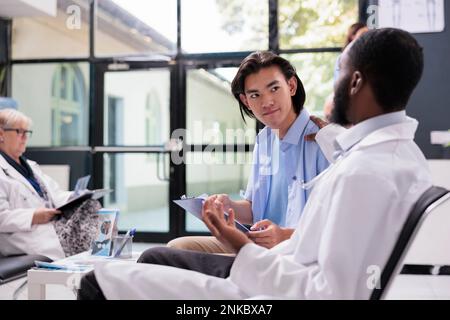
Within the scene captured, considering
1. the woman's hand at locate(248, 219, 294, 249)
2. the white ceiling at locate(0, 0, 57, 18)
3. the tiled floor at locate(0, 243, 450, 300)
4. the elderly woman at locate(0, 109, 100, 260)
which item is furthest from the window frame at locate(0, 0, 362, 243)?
the woman's hand at locate(248, 219, 294, 249)

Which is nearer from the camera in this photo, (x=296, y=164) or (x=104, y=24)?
(x=296, y=164)

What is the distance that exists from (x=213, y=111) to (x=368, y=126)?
427cm

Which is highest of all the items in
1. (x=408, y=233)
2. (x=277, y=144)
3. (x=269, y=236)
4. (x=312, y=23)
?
(x=312, y=23)

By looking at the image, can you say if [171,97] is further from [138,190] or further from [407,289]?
[407,289]

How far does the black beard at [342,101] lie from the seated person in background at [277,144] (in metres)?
0.71

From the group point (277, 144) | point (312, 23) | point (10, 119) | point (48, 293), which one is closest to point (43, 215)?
point (48, 293)

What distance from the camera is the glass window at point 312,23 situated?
4.81m

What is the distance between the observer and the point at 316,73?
191 inches

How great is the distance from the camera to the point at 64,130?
5.69m

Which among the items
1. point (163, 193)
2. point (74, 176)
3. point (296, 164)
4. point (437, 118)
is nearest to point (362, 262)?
point (296, 164)

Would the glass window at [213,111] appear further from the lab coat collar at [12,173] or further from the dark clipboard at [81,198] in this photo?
the dark clipboard at [81,198]

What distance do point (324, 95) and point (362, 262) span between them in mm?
4025

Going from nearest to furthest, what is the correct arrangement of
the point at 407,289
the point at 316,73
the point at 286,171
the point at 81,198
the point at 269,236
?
the point at 269,236 < the point at 286,171 < the point at 81,198 < the point at 407,289 < the point at 316,73
